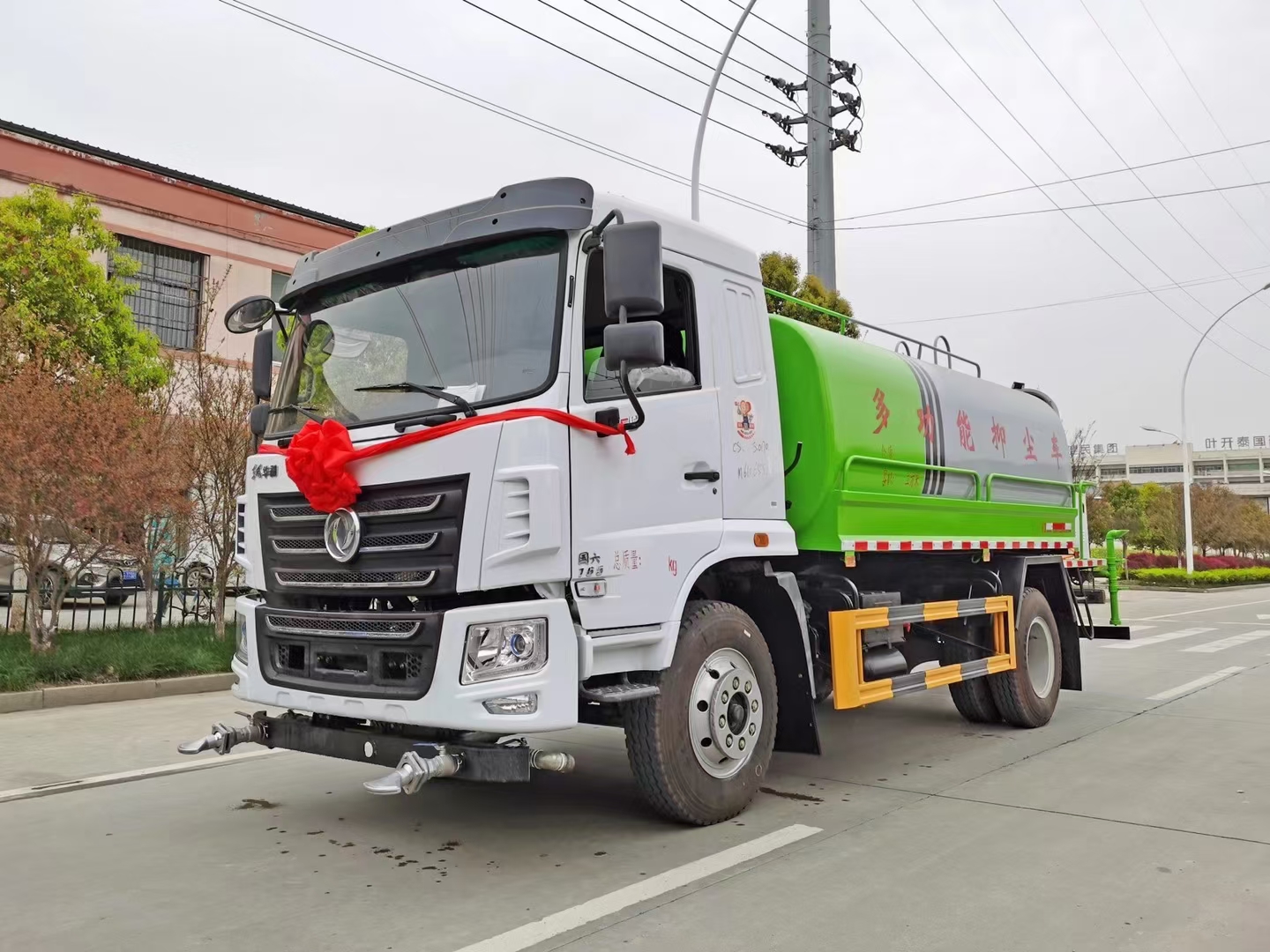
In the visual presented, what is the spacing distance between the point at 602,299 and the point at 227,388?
9948 mm

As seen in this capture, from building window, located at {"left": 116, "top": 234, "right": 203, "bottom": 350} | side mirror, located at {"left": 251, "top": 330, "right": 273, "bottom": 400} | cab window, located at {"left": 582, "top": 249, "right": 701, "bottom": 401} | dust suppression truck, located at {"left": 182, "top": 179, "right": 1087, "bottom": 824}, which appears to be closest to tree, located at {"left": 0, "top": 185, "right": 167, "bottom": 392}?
building window, located at {"left": 116, "top": 234, "right": 203, "bottom": 350}

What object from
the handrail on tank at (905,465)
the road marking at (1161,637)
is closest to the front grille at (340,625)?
the handrail on tank at (905,465)

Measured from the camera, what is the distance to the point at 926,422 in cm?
745

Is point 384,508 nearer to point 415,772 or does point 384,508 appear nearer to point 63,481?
point 415,772

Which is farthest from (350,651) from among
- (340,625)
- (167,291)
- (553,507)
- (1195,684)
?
(167,291)

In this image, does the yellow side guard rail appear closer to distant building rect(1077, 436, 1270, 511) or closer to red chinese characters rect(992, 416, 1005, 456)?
red chinese characters rect(992, 416, 1005, 456)

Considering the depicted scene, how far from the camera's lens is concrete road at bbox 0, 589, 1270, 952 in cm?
393

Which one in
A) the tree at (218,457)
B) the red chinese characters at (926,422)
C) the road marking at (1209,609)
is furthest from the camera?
the road marking at (1209,609)

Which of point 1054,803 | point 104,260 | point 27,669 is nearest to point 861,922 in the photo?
point 1054,803

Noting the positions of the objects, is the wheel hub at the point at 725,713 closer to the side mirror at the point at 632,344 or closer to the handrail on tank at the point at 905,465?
the handrail on tank at the point at 905,465

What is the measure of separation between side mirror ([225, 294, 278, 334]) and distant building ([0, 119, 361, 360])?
17.9 metres

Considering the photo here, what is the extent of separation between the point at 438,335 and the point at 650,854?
261cm

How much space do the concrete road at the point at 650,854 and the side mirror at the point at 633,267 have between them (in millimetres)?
2460

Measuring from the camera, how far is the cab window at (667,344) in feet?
15.8
